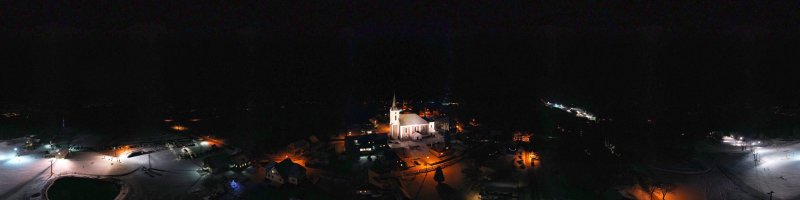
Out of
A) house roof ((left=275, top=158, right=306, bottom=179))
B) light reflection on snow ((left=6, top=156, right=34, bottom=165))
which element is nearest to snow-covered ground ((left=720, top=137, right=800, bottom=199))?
house roof ((left=275, top=158, right=306, bottom=179))

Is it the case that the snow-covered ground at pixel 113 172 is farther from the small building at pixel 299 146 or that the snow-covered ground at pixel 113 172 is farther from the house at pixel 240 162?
the small building at pixel 299 146

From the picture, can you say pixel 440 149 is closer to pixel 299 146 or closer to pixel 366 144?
pixel 366 144

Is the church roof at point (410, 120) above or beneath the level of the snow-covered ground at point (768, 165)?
above

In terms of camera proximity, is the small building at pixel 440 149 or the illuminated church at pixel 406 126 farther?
the illuminated church at pixel 406 126

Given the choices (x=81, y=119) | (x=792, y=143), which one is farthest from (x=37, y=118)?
(x=792, y=143)

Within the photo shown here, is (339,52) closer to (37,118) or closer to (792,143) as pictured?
(37,118)

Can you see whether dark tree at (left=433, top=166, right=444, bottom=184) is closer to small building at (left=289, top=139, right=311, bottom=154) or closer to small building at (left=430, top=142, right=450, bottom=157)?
small building at (left=430, top=142, right=450, bottom=157)

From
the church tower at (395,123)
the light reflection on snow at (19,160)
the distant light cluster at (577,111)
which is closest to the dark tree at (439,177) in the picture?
the church tower at (395,123)
